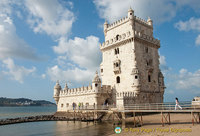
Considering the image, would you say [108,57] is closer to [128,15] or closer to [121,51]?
[121,51]

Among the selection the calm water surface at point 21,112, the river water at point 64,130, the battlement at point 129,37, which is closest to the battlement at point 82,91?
the river water at point 64,130

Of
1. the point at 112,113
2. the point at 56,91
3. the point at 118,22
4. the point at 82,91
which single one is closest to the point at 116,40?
the point at 118,22

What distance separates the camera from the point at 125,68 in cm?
3253

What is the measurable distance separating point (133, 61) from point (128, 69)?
1.73m

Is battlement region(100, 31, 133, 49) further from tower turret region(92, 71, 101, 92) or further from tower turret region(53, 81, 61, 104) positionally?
tower turret region(53, 81, 61, 104)

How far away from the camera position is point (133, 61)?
31344 mm

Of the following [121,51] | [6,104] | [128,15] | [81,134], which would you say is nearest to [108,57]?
[121,51]

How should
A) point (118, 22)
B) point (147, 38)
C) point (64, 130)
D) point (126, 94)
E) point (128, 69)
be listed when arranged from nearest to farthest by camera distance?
point (64, 130) < point (126, 94) < point (128, 69) < point (147, 38) < point (118, 22)

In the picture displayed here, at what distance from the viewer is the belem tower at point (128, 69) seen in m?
31.3

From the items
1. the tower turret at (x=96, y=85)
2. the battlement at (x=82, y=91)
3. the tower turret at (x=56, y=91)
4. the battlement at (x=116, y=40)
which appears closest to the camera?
the tower turret at (x=96, y=85)

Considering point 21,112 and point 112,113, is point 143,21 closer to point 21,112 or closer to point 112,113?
point 112,113

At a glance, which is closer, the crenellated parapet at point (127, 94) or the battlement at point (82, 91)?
the crenellated parapet at point (127, 94)

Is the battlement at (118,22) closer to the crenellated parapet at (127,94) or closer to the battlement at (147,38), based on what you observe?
the battlement at (147,38)

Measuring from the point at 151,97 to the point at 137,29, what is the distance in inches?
513
